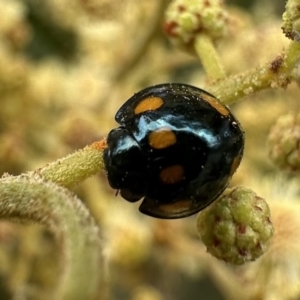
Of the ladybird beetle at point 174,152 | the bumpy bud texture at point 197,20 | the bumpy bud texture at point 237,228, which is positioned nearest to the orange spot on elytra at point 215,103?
the ladybird beetle at point 174,152

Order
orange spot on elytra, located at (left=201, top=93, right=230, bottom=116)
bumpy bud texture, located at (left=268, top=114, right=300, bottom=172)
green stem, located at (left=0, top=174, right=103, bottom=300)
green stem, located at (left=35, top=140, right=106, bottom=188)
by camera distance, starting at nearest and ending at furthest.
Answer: green stem, located at (left=0, top=174, right=103, bottom=300) < green stem, located at (left=35, top=140, right=106, bottom=188) < orange spot on elytra, located at (left=201, top=93, right=230, bottom=116) < bumpy bud texture, located at (left=268, top=114, right=300, bottom=172)

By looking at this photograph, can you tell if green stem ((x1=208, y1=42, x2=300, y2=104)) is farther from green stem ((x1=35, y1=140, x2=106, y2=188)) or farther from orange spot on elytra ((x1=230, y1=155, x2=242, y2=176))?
green stem ((x1=35, y1=140, x2=106, y2=188))

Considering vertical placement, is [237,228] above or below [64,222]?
below

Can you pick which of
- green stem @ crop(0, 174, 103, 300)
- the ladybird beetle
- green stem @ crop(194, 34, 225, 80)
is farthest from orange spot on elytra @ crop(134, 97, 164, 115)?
green stem @ crop(0, 174, 103, 300)

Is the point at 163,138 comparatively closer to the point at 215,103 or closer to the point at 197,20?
the point at 215,103

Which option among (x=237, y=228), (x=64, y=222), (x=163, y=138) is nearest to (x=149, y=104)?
(x=163, y=138)

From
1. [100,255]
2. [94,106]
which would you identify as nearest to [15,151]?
[94,106]
